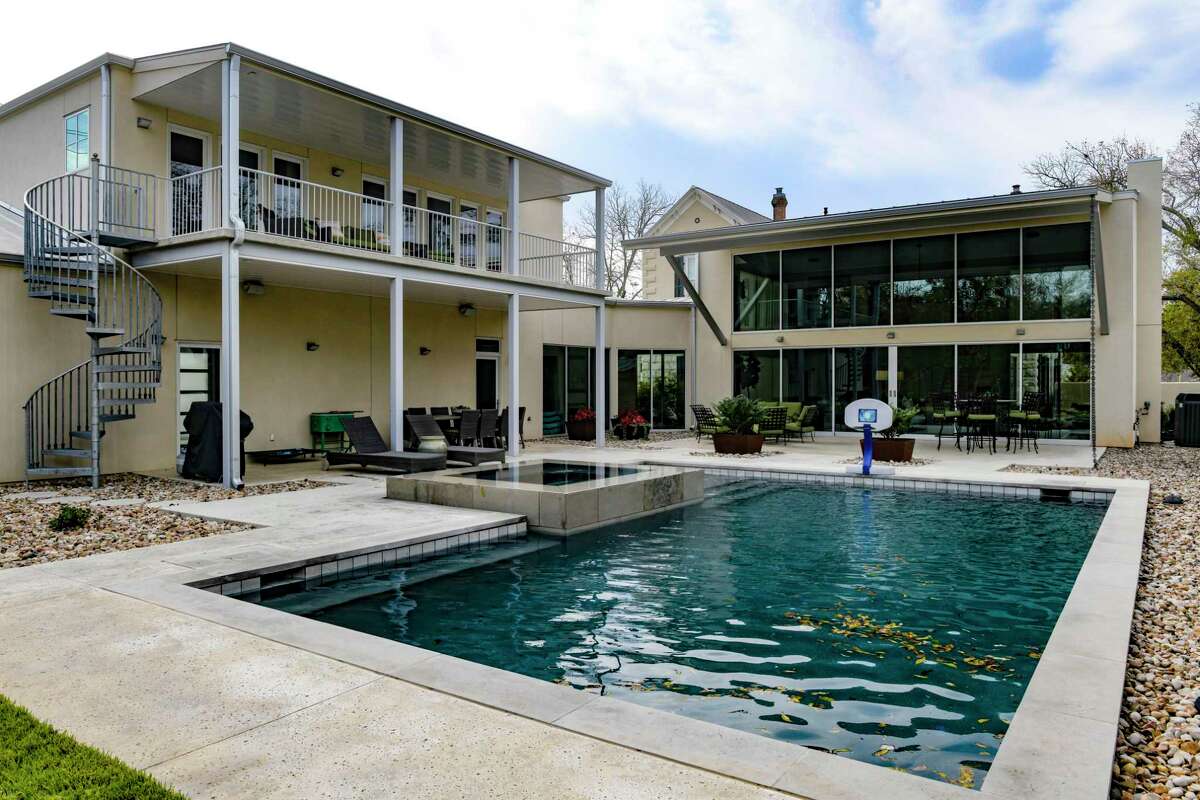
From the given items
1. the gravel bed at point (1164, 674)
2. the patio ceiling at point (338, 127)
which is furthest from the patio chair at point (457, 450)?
the gravel bed at point (1164, 674)

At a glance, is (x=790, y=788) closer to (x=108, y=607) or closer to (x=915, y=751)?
(x=915, y=751)

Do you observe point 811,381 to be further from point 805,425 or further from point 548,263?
point 548,263

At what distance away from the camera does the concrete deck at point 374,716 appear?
2.32m

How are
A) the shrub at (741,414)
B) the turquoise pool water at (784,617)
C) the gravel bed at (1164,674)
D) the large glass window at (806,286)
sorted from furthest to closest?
the large glass window at (806,286) → the shrub at (741,414) → the turquoise pool water at (784,617) → the gravel bed at (1164,674)

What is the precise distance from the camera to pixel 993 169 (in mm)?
28375

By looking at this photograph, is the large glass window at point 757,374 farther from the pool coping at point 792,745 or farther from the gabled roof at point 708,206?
the pool coping at point 792,745

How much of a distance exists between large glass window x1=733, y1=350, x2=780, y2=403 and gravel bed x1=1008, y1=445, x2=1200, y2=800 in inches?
401

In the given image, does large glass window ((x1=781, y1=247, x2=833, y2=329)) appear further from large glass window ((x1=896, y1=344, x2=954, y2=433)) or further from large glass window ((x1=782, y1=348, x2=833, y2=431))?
large glass window ((x1=896, y1=344, x2=954, y2=433))

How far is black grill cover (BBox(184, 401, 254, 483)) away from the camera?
369 inches

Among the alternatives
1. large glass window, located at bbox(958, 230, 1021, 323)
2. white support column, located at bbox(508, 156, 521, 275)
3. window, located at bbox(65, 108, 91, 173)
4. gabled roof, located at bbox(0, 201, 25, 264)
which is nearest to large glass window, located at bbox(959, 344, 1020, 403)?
large glass window, located at bbox(958, 230, 1021, 323)

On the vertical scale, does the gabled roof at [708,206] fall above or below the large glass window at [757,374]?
above

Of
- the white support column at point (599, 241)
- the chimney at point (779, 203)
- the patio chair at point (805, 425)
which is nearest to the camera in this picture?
the white support column at point (599, 241)

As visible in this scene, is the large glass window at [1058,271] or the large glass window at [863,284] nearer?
the large glass window at [1058,271]

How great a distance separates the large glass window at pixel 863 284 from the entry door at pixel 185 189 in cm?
1197
